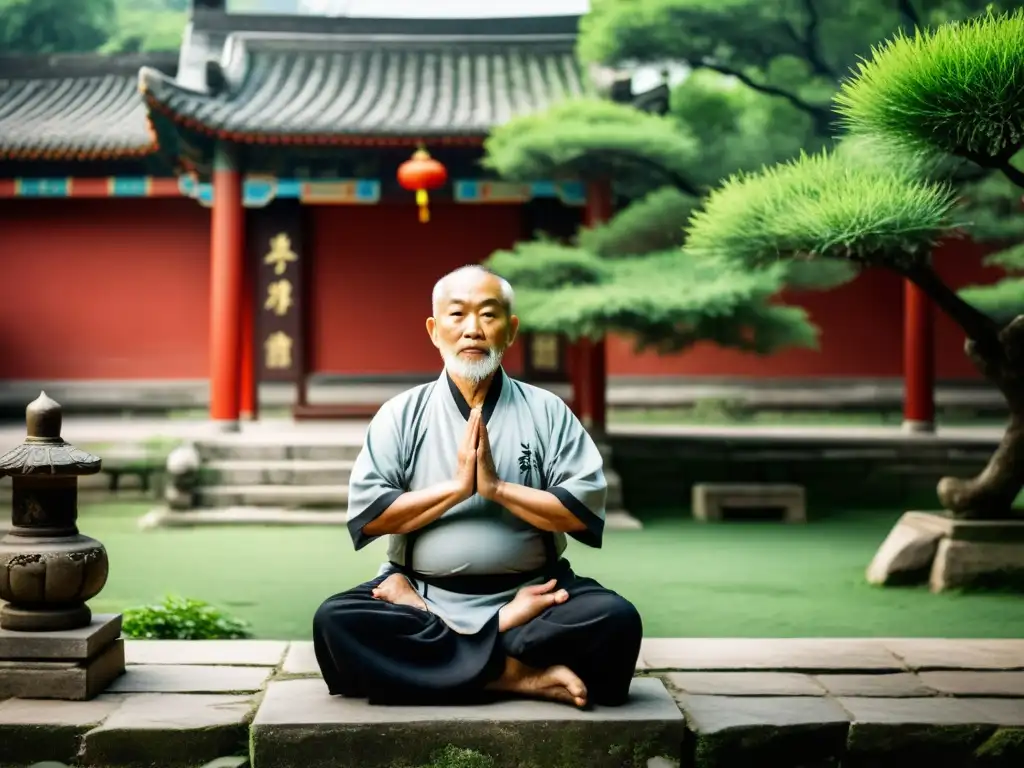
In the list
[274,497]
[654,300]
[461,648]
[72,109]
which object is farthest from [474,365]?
[72,109]

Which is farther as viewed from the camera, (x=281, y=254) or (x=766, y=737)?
(x=281, y=254)

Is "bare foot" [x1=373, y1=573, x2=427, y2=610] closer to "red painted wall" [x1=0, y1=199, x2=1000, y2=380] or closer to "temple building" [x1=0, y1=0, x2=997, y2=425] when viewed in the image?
"temple building" [x1=0, y1=0, x2=997, y2=425]

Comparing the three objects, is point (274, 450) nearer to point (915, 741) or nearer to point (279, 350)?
point (279, 350)

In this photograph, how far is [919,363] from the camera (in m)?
11.0

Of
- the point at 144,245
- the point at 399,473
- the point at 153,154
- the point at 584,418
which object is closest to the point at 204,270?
the point at 144,245

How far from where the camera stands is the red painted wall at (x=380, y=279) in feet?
40.6

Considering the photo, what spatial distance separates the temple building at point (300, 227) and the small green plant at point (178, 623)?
6.31 m

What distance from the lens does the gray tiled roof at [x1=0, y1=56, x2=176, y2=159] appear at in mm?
11453

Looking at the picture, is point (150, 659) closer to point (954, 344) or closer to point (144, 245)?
point (144, 245)

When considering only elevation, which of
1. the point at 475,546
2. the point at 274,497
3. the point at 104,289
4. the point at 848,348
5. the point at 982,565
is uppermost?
the point at 104,289

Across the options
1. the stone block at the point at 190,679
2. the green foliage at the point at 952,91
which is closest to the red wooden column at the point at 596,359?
the green foliage at the point at 952,91

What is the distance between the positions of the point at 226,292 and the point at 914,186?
657 centimetres

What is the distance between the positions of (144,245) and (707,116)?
261 inches

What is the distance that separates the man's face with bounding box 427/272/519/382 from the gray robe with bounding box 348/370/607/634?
15 centimetres
